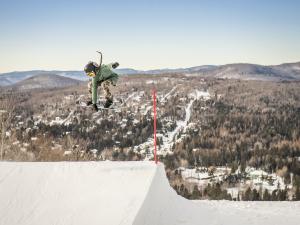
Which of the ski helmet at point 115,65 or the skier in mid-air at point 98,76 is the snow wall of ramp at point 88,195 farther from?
the ski helmet at point 115,65

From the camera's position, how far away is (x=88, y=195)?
466 inches

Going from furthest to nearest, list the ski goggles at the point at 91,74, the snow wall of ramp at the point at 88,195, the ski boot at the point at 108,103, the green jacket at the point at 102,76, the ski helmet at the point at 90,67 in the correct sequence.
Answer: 1. the ski boot at the point at 108,103
2. the green jacket at the point at 102,76
3. the ski goggles at the point at 91,74
4. the ski helmet at the point at 90,67
5. the snow wall of ramp at the point at 88,195

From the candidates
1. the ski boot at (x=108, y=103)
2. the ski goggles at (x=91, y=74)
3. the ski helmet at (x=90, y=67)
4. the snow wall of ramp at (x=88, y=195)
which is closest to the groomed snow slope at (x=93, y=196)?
the snow wall of ramp at (x=88, y=195)

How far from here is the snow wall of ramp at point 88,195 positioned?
11.1m

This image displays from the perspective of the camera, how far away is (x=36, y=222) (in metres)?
11.0

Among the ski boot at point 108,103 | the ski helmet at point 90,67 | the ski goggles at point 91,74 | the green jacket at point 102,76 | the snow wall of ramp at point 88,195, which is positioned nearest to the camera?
the snow wall of ramp at point 88,195

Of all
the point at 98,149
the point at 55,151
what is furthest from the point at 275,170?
the point at 55,151

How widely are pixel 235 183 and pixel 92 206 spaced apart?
130286 mm

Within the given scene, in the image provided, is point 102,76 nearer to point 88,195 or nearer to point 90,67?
point 90,67

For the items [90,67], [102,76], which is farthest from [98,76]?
[90,67]

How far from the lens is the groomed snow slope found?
1107 cm

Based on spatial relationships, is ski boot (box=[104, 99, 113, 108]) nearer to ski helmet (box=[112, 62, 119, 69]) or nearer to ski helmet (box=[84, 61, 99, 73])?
ski helmet (box=[112, 62, 119, 69])

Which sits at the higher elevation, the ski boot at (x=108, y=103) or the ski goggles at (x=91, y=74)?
the ski goggles at (x=91, y=74)

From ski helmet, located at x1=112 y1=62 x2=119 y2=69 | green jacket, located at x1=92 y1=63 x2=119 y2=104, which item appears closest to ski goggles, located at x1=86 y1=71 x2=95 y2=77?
green jacket, located at x1=92 y1=63 x2=119 y2=104
